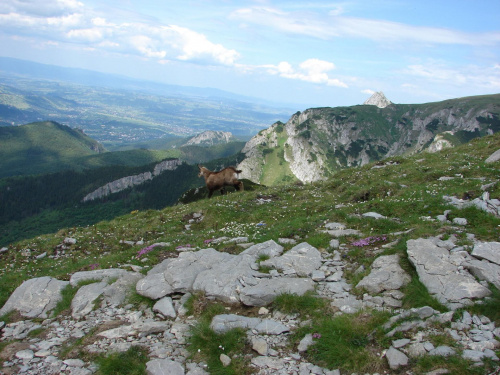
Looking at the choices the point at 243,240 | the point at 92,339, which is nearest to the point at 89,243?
the point at 243,240

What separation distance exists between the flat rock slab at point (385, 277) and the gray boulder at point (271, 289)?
68.4 inches

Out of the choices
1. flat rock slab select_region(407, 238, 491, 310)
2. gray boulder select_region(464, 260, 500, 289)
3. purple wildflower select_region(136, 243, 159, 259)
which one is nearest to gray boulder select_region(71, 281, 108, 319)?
purple wildflower select_region(136, 243, 159, 259)

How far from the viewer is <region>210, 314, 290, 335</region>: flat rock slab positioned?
27.7 ft

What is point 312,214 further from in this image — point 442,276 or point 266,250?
point 442,276

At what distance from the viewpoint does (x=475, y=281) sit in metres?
8.49

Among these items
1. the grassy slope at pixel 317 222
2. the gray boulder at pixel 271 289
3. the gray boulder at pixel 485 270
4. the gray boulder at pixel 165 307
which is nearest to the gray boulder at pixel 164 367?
the gray boulder at pixel 165 307

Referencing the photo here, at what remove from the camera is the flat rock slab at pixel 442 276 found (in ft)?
26.7

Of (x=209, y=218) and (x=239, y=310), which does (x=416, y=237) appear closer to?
(x=239, y=310)

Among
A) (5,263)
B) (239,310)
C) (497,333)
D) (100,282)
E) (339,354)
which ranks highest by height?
(497,333)

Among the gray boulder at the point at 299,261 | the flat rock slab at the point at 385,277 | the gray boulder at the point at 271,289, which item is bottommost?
the gray boulder at the point at 271,289

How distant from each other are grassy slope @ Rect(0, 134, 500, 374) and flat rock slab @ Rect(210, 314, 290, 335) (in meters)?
1.08

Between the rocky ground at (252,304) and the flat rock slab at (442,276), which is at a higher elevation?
the flat rock slab at (442,276)

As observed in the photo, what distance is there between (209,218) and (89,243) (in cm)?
781

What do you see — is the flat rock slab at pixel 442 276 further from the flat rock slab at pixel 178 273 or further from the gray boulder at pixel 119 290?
the gray boulder at pixel 119 290
